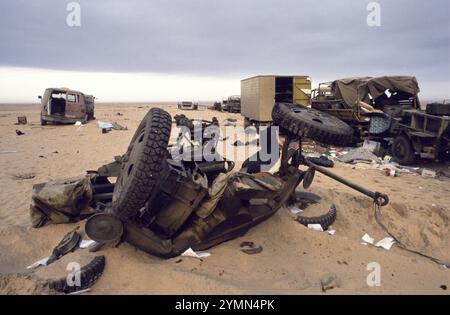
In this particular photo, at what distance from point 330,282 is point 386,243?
1.92 meters

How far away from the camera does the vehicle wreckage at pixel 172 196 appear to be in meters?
2.91

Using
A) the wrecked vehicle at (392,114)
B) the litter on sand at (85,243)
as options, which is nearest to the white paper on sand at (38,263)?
the litter on sand at (85,243)

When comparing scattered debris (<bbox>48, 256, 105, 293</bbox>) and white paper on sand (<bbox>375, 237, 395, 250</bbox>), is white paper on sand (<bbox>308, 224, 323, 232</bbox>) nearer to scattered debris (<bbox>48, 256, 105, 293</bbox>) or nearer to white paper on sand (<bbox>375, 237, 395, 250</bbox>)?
white paper on sand (<bbox>375, 237, 395, 250</bbox>)

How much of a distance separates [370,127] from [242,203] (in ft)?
33.1

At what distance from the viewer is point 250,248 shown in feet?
12.1

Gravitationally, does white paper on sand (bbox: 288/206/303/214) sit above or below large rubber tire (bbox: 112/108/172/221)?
below

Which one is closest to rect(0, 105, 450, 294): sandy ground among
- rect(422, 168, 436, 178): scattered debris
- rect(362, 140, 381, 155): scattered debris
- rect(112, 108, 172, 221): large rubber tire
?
rect(112, 108, 172, 221): large rubber tire

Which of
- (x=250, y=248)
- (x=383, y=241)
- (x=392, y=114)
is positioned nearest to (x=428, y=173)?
(x=392, y=114)

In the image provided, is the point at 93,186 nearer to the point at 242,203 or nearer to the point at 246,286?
the point at 242,203

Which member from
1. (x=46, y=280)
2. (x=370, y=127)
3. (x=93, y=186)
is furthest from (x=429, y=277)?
(x=370, y=127)

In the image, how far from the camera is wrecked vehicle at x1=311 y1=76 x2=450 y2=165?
9.05 meters

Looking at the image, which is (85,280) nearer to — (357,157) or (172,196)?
(172,196)

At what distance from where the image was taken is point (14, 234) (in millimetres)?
4062
